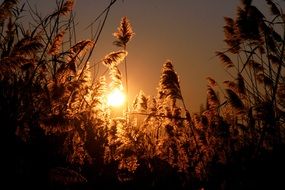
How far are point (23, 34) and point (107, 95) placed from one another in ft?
5.29

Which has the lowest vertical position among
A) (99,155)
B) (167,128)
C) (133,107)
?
(99,155)

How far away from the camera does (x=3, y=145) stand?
135 inches

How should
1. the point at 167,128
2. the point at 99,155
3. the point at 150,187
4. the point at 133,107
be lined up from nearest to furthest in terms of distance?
the point at 150,187 → the point at 99,155 → the point at 167,128 → the point at 133,107

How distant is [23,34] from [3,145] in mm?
2260

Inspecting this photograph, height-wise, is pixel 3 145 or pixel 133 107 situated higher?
pixel 133 107

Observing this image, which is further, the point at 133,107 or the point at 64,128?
the point at 133,107

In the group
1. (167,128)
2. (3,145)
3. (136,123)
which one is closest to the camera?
(3,145)

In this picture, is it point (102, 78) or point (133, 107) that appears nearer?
point (102, 78)

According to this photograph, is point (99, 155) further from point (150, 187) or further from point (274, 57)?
point (274, 57)

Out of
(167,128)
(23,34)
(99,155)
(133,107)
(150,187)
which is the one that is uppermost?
(23,34)

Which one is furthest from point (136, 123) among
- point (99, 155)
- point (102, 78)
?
point (99, 155)

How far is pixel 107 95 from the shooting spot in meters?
6.46

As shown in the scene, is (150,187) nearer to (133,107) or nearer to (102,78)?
(102,78)

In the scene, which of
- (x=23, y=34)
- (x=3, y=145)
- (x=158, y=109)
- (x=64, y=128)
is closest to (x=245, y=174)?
(x=64, y=128)
